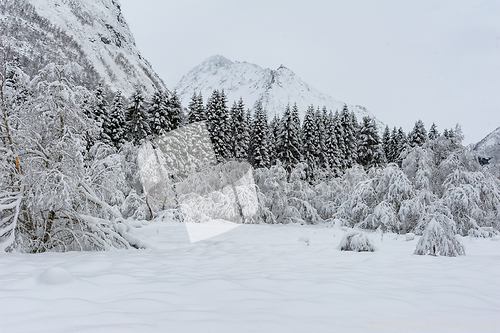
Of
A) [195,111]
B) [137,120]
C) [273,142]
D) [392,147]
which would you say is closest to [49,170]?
[137,120]

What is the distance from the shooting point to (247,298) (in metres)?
2.22

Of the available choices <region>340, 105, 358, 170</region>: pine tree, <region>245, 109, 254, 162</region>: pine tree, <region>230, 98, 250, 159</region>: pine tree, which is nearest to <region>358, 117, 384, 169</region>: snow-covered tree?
<region>340, 105, 358, 170</region>: pine tree

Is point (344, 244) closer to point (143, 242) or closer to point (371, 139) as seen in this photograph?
point (143, 242)

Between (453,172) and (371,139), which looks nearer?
(453,172)

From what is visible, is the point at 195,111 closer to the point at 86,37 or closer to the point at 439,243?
the point at 439,243

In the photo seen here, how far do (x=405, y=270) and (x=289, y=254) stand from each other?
1904 millimetres

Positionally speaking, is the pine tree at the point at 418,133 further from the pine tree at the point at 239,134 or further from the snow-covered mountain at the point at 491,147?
the pine tree at the point at 239,134

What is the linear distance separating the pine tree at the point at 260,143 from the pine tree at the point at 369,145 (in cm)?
1196

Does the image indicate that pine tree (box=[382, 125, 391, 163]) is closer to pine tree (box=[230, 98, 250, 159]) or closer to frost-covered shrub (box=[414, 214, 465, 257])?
pine tree (box=[230, 98, 250, 159])

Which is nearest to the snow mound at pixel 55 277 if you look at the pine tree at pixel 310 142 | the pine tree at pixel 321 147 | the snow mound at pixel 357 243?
the snow mound at pixel 357 243

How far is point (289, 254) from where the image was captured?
4.88m

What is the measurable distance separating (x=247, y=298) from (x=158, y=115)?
77.6 feet

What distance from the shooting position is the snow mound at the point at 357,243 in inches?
208

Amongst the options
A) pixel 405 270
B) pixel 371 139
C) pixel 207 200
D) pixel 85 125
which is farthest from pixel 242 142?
pixel 405 270
